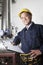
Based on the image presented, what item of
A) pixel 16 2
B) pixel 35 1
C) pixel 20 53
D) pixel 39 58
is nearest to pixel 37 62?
pixel 39 58

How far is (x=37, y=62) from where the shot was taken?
2.03 metres

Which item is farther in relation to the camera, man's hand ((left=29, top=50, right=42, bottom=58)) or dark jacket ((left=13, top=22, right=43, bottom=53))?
dark jacket ((left=13, top=22, right=43, bottom=53))

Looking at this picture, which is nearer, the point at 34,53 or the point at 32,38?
the point at 34,53

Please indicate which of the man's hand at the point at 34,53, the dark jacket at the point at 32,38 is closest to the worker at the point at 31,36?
the dark jacket at the point at 32,38

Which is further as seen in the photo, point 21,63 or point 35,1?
point 35,1

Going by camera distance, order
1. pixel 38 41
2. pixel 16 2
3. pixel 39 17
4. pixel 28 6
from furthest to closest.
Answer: pixel 16 2 < pixel 28 6 < pixel 39 17 < pixel 38 41

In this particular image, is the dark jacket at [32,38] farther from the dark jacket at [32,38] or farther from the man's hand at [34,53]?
the man's hand at [34,53]

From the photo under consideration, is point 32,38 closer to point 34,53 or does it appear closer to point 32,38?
point 32,38

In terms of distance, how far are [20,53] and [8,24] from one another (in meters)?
2.26

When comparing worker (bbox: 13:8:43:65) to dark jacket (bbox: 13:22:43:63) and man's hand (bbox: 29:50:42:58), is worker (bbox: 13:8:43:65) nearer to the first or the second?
dark jacket (bbox: 13:22:43:63)

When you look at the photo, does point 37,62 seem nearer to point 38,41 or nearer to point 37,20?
point 38,41

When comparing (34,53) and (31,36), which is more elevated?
(31,36)

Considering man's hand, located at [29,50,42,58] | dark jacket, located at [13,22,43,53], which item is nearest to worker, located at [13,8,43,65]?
dark jacket, located at [13,22,43,53]

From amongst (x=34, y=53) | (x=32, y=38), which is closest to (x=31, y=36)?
(x=32, y=38)
